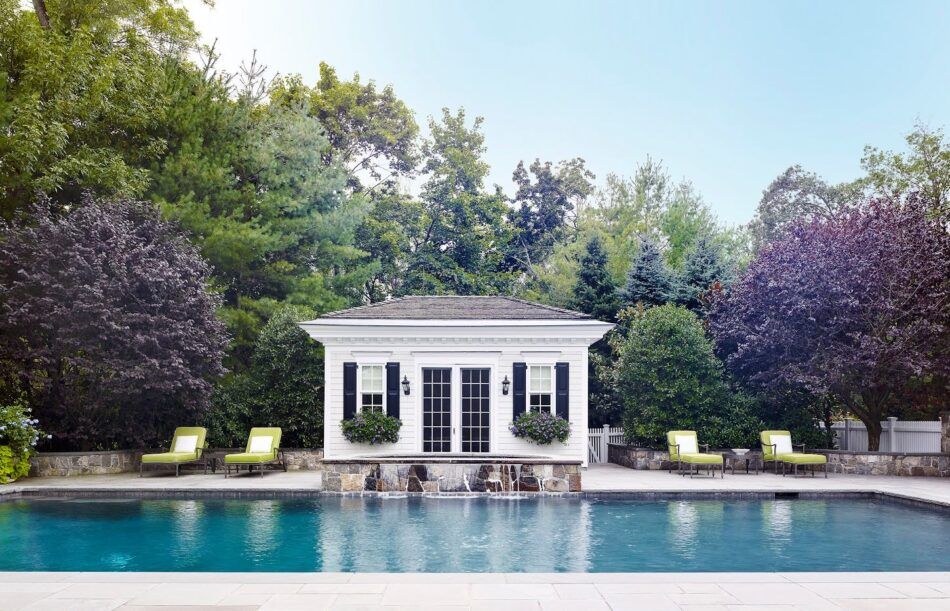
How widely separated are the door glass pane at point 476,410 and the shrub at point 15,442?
8401mm

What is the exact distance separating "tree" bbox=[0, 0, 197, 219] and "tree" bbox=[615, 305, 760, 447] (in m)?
13.1

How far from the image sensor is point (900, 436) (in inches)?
723

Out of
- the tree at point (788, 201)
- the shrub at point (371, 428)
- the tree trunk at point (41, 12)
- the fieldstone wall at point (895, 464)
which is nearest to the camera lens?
the shrub at point (371, 428)

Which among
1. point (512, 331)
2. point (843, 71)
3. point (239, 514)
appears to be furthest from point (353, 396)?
point (843, 71)

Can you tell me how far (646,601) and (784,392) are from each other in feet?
43.5

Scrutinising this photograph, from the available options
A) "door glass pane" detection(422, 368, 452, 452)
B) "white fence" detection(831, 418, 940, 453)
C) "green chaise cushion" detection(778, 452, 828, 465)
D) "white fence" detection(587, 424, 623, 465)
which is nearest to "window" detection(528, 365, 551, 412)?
"door glass pane" detection(422, 368, 452, 452)

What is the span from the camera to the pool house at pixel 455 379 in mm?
16141

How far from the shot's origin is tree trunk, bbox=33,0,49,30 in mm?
21719

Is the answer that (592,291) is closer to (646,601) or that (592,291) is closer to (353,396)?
(353,396)

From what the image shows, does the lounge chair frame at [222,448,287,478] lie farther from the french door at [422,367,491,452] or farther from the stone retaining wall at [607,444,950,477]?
the stone retaining wall at [607,444,950,477]

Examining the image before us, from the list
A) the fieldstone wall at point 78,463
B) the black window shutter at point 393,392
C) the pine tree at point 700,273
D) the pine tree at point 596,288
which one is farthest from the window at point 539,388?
the fieldstone wall at point 78,463

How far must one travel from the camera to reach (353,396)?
16.1 m

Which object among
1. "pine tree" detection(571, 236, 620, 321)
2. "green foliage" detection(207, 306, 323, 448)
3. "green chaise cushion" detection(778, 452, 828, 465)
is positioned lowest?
"green chaise cushion" detection(778, 452, 828, 465)

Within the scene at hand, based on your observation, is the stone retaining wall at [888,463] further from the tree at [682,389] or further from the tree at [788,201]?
the tree at [788,201]
